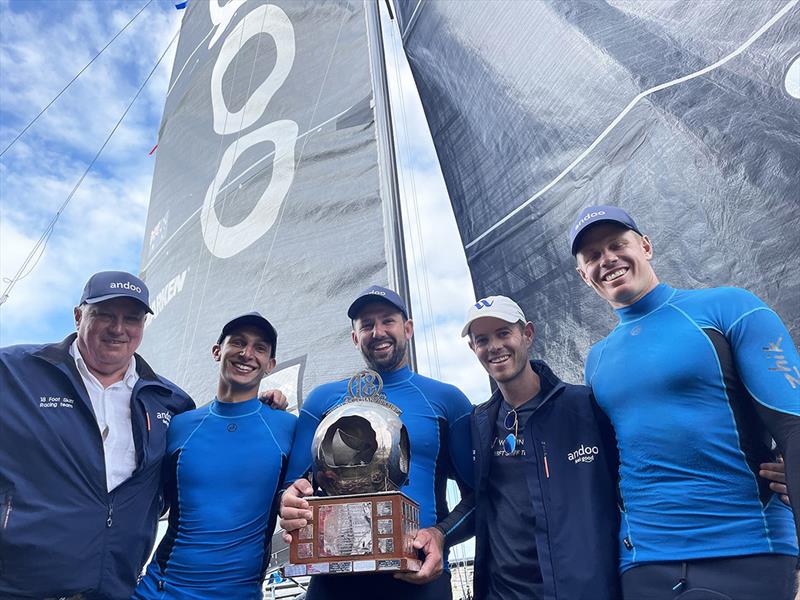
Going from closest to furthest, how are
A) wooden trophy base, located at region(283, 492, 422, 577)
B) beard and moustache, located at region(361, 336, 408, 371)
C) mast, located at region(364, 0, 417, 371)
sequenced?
wooden trophy base, located at region(283, 492, 422, 577), beard and moustache, located at region(361, 336, 408, 371), mast, located at region(364, 0, 417, 371)

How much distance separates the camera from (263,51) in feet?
15.9

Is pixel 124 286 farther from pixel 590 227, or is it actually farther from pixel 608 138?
pixel 608 138

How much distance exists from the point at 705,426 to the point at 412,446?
0.74 m

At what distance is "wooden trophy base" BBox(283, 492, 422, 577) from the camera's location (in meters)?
1.27

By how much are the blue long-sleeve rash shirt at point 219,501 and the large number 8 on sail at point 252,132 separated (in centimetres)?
233

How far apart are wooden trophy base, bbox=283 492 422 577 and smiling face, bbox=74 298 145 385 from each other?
78 centimetres

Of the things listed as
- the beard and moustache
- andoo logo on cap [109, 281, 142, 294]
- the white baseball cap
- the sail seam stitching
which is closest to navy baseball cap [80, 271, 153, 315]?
andoo logo on cap [109, 281, 142, 294]

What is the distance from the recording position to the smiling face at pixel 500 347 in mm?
1611

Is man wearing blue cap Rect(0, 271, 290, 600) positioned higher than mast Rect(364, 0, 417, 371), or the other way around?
mast Rect(364, 0, 417, 371)

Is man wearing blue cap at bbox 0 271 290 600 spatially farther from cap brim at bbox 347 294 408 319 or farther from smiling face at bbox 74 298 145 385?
cap brim at bbox 347 294 408 319

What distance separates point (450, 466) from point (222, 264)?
9.44ft

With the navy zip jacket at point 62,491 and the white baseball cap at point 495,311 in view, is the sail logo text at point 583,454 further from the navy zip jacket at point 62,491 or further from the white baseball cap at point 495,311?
the navy zip jacket at point 62,491

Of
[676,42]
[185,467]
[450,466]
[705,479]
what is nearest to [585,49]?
[676,42]

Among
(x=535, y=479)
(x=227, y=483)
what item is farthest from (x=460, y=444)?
(x=227, y=483)
